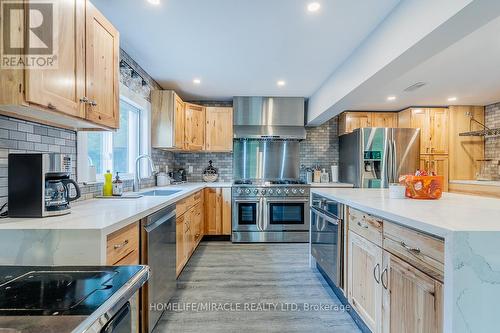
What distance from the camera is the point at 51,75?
4.18ft

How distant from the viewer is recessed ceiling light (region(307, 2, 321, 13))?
194cm

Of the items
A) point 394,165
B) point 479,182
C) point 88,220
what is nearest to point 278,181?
point 394,165

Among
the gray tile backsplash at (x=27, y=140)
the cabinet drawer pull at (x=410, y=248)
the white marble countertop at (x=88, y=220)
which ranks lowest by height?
the cabinet drawer pull at (x=410, y=248)

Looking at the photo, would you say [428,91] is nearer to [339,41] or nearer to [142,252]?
[339,41]

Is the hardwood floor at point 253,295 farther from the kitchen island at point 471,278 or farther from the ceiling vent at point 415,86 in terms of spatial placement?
the ceiling vent at point 415,86

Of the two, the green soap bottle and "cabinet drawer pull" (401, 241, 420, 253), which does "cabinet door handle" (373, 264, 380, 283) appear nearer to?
"cabinet drawer pull" (401, 241, 420, 253)

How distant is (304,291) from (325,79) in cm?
273

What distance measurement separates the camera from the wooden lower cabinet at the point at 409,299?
1.11 m

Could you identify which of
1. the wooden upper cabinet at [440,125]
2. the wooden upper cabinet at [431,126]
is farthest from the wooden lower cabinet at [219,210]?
the wooden upper cabinet at [440,125]

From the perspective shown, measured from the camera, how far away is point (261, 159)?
189 inches

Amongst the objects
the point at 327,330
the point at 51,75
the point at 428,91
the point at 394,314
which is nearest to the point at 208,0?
the point at 51,75

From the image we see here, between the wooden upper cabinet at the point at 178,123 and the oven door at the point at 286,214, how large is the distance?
5.38 ft

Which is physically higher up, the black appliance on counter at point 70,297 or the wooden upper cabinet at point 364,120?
the wooden upper cabinet at point 364,120

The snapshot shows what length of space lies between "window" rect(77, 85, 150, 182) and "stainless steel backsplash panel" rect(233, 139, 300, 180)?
176cm
